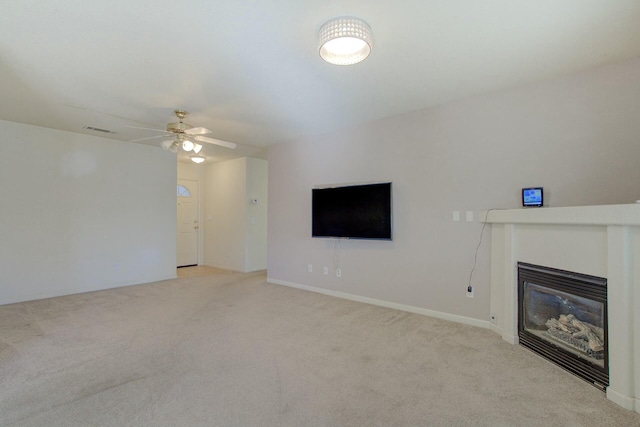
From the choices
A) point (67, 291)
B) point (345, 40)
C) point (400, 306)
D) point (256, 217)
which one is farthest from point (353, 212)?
point (67, 291)

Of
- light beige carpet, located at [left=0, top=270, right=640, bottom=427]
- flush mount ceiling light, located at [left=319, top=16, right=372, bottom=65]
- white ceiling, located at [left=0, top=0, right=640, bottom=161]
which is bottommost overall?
light beige carpet, located at [left=0, top=270, right=640, bottom=427]

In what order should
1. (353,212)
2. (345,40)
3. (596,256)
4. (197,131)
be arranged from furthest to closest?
1. (353,212)
2. (197,131)
3. (596,256)
4. (345,40)

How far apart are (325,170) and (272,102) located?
60.0 inches

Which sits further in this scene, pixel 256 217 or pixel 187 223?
pixel 187 223

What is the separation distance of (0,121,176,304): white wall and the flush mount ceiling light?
15.1ft

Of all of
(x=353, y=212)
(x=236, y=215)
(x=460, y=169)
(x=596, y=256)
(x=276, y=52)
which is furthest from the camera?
(x=236, y=215)

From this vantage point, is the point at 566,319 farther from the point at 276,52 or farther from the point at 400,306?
the point at 276,52

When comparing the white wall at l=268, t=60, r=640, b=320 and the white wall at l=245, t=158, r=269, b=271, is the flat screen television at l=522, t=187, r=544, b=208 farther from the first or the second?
the white wall at l=245, t=158, r=269, b=271

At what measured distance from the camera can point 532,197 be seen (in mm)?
2885

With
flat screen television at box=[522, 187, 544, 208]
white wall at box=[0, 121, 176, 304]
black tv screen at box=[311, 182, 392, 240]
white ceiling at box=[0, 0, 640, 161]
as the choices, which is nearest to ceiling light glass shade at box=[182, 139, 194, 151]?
white ceiling at box=[0, 0, 640, 161]

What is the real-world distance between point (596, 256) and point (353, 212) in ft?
8.43

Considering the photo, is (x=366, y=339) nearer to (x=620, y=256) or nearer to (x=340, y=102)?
(x=620, y=256)

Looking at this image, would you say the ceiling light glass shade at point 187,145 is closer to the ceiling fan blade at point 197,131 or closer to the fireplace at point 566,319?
the ceiling fan blade at point 197,131

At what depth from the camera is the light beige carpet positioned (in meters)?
1.83
